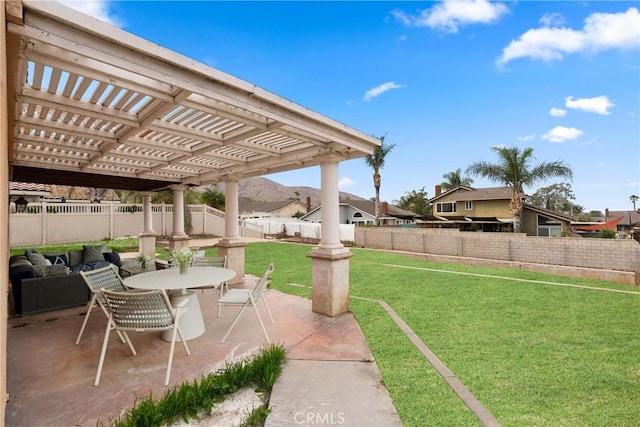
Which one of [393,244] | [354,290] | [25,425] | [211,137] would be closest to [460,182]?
[393,244]

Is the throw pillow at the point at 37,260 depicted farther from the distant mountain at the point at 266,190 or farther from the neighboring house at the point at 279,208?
the distant mountain at the point at 266,190

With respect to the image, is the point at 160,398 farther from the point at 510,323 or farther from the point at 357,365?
the point at 510,323

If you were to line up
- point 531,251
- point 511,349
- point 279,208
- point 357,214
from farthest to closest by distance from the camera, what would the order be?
point 279,208
point 357,214
point 531,251
point 511,349

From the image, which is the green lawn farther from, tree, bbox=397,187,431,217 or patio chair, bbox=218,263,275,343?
tree, bbox=397,187,431,217

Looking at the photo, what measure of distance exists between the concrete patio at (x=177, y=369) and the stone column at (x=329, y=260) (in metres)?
0.27

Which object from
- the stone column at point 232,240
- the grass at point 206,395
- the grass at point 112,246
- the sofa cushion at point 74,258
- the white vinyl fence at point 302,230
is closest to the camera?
the grass at point 206,395

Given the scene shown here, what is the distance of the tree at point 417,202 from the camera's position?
46750mm

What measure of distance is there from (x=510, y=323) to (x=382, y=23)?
10343mm

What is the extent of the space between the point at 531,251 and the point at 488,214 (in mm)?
16851

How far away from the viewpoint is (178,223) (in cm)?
961

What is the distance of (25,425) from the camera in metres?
2.36

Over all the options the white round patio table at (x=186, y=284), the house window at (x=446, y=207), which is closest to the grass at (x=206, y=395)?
the white round patio table at (x=186, y=284)

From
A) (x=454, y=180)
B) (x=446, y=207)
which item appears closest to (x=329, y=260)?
(x=446, y=207)

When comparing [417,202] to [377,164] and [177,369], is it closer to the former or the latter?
[377,164]
